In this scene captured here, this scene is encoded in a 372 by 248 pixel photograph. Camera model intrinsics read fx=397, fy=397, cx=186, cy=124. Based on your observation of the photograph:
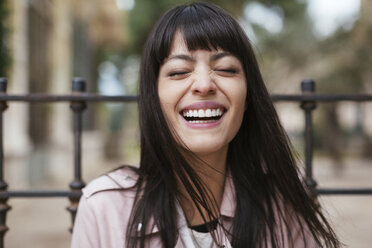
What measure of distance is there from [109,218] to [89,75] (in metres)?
14.2

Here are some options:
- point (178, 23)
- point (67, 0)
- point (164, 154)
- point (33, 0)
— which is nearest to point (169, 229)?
point (164, 154)

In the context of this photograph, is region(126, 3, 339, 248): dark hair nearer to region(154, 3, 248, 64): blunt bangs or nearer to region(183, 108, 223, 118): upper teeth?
region(154, 3, 248, 64): blunt bangs

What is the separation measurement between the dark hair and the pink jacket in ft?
0.11

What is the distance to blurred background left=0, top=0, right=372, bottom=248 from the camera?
5.94 metres

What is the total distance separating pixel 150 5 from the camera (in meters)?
14.5

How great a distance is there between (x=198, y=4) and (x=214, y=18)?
10 centimetres

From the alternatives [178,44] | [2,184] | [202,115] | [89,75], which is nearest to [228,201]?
[202,115]

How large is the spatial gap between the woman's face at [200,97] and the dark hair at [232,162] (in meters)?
0.04

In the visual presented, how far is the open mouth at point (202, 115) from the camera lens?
1.39m

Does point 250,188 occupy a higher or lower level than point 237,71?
lower

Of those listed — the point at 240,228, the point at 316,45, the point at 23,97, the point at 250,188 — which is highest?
the point at 316,45

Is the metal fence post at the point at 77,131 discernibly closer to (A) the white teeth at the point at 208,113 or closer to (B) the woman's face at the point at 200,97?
(B) the woman's face at the point at 200,97

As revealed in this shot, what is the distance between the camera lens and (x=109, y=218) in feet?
4.70

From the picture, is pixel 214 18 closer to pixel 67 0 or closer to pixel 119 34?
pixel 67 0
